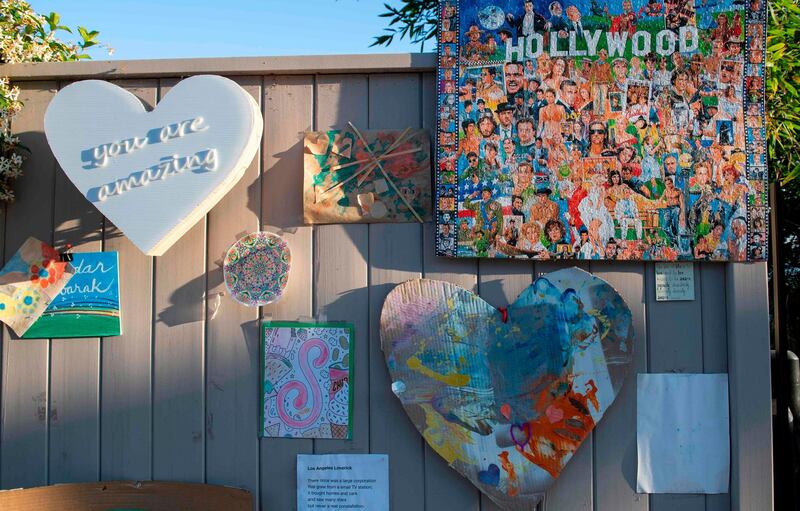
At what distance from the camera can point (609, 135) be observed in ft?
6.75

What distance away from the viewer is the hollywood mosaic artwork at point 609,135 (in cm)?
204

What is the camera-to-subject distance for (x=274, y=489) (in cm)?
212

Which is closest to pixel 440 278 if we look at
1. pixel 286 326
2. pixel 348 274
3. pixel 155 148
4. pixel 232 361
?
pixel 348 274

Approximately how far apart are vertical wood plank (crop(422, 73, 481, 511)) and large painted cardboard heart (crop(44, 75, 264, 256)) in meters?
0.55

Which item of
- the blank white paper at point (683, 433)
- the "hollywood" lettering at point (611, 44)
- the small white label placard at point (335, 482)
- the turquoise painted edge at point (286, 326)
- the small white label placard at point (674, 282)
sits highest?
the "hollywood" lettering at point (611, 44)

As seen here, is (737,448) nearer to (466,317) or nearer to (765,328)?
(765,328)

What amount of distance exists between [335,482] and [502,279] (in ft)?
2.71

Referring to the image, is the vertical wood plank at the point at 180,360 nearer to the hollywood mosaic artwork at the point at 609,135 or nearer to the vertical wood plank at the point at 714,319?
the hollywood mosaic artwork at the point at 609,135

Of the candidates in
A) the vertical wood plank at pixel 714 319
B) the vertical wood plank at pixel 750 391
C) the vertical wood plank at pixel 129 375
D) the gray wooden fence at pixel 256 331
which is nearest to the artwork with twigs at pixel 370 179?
the gray wooden fence at pixel 256 331

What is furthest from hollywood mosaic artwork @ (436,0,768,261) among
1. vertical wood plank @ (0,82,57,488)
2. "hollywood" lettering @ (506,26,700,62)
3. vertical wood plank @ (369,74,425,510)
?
vertical wood plank @ (0,82,57,488)

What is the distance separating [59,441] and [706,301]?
2.11m

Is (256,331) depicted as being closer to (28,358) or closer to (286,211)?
(286,211)

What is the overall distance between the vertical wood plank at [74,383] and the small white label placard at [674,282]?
1.81m

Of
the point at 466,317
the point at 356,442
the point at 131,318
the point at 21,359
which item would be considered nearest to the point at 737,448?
the point at 466,317
